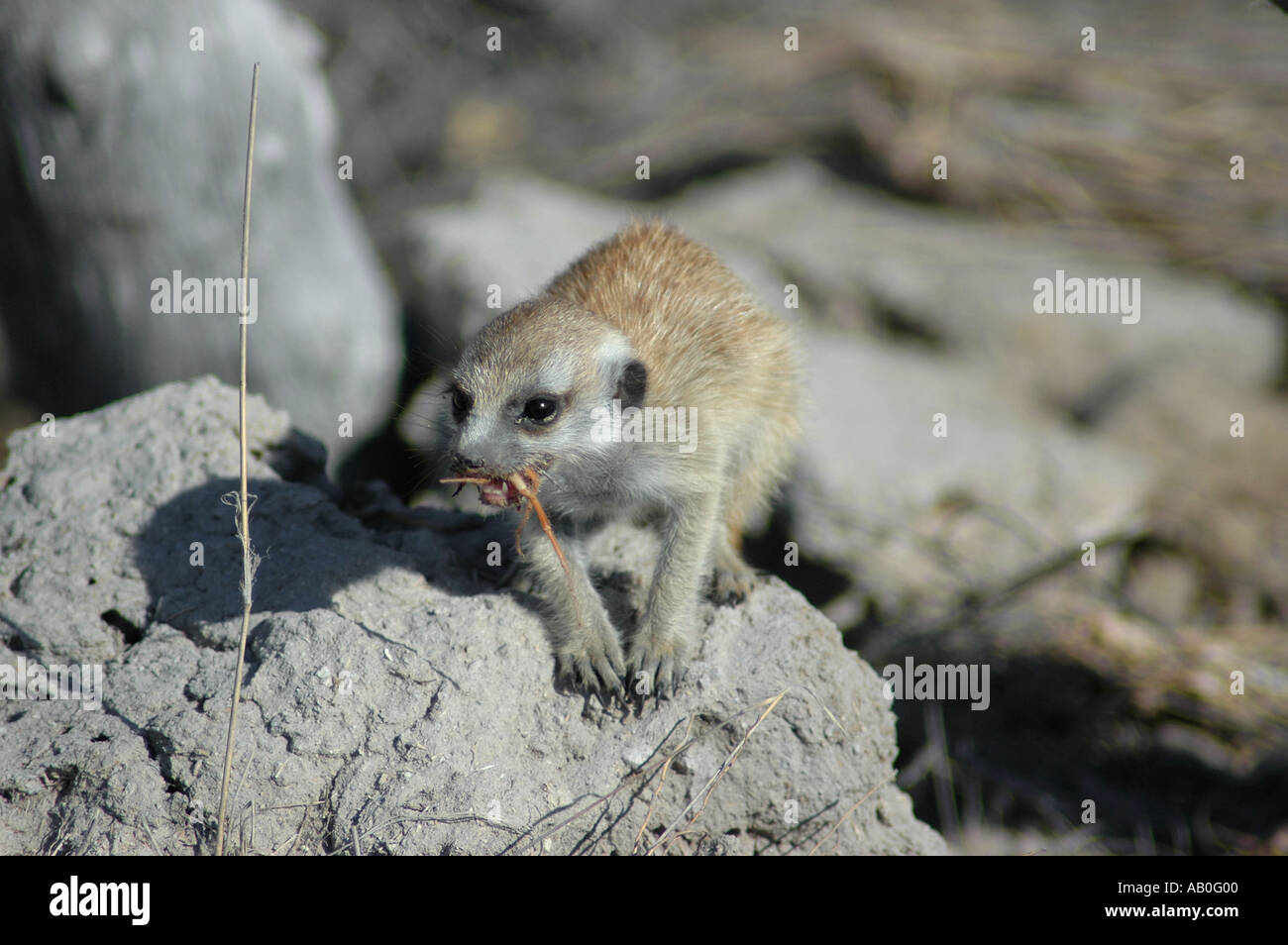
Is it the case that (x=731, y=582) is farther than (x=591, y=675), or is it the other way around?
(x=731, y=582)

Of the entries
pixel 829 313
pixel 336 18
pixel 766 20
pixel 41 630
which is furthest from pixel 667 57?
pixel 41 630

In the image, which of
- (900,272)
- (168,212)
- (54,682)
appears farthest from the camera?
(900,272)

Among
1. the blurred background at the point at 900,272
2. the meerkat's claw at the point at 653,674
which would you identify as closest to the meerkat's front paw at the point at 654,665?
the meerkat's claw at the point at 653,674

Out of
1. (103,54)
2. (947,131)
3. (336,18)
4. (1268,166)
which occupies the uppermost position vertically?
(336,18)

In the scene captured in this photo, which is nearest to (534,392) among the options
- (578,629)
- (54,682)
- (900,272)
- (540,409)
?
(540,409)

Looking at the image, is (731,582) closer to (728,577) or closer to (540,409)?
(728,577)

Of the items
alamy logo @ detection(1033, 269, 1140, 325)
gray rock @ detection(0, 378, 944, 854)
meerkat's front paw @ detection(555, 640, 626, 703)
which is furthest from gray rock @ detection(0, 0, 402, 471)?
alamy logo @ detection(1033, 269, 1140, 325)

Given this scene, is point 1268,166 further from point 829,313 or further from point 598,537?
point 598,537
